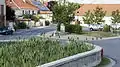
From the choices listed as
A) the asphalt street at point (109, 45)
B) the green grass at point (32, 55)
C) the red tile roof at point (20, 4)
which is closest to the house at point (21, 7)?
the red tile roof at point (20, 4)

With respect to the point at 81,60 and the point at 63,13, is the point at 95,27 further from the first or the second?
the point at 81,60

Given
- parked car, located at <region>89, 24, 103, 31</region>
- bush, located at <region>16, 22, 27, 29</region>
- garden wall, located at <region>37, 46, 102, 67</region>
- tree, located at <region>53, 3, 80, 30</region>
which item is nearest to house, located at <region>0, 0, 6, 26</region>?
bush, located at <region>16, 22, 27, 29</region>

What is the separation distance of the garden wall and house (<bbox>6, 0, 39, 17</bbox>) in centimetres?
7723

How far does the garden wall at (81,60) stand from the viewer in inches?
556

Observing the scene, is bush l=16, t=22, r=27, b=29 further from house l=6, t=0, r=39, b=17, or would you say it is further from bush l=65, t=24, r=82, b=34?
bush l=65, t=24, r=82, b=34

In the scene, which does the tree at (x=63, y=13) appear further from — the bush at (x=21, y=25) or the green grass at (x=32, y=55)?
the green grass at (x=32, y=55)

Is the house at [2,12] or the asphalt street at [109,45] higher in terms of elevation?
the house at [2,12]

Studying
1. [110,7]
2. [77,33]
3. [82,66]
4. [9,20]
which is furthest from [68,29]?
[110,7]

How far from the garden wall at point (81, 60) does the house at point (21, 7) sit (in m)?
77.2

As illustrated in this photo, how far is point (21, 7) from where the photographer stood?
332ft

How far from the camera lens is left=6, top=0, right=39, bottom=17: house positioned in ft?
324

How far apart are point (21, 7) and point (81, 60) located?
8559 centimetres

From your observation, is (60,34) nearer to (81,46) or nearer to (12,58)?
(81,46)

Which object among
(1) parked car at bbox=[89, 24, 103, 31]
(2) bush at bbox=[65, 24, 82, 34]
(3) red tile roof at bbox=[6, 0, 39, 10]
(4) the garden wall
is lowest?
(1) parked car at bbox=[89, 24, 103, 31]
